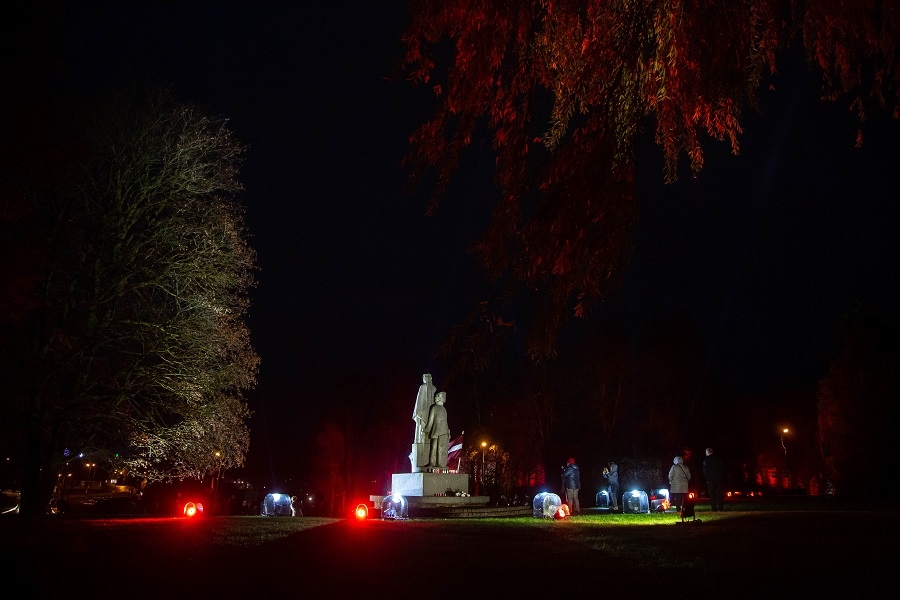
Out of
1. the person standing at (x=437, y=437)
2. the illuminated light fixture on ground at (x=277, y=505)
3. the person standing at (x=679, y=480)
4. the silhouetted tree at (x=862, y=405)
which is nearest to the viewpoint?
the person standing at (x=679, y=480)

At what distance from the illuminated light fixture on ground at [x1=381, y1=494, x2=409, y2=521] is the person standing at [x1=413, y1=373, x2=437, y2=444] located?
1786mm

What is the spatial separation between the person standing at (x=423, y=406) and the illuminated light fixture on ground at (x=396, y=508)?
1786mm

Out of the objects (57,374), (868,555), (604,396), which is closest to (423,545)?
(868,555)

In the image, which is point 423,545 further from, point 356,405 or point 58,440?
point 356,405

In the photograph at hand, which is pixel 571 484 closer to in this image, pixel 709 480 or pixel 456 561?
pixel 709 480

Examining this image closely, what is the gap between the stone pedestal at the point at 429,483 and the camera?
66.7 feet

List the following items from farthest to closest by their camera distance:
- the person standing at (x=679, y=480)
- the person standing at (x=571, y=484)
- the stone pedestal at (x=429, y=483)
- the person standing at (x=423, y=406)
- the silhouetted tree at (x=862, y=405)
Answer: the silhouetted tree at (x=862, y=405) < the person standing at (x=423, y=406) < the person standing at (x=571, y=484) < the stone pedestal at (x=429, y=483) < the person standing at (x=679, y=480)

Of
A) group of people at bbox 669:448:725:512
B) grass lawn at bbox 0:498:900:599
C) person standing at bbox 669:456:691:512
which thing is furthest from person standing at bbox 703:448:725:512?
grass lawn at bbox 0:498:900:599

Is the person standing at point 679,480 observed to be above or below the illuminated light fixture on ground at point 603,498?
above

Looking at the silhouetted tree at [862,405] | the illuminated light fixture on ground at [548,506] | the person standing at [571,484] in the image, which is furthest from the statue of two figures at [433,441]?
the silhouetted tree at [862,405]

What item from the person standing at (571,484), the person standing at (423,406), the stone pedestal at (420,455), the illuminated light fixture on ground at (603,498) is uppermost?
the person standing at (423,406)

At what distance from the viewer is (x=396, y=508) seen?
20.3 meters

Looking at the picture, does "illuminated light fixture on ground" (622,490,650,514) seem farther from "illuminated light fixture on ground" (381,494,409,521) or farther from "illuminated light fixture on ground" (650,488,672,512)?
"illuminated light fixture on ground" (381,494,409,521)

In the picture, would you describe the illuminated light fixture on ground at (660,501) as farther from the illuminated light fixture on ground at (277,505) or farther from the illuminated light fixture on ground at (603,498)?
the illuminated light fixture on ground at (277,505)
